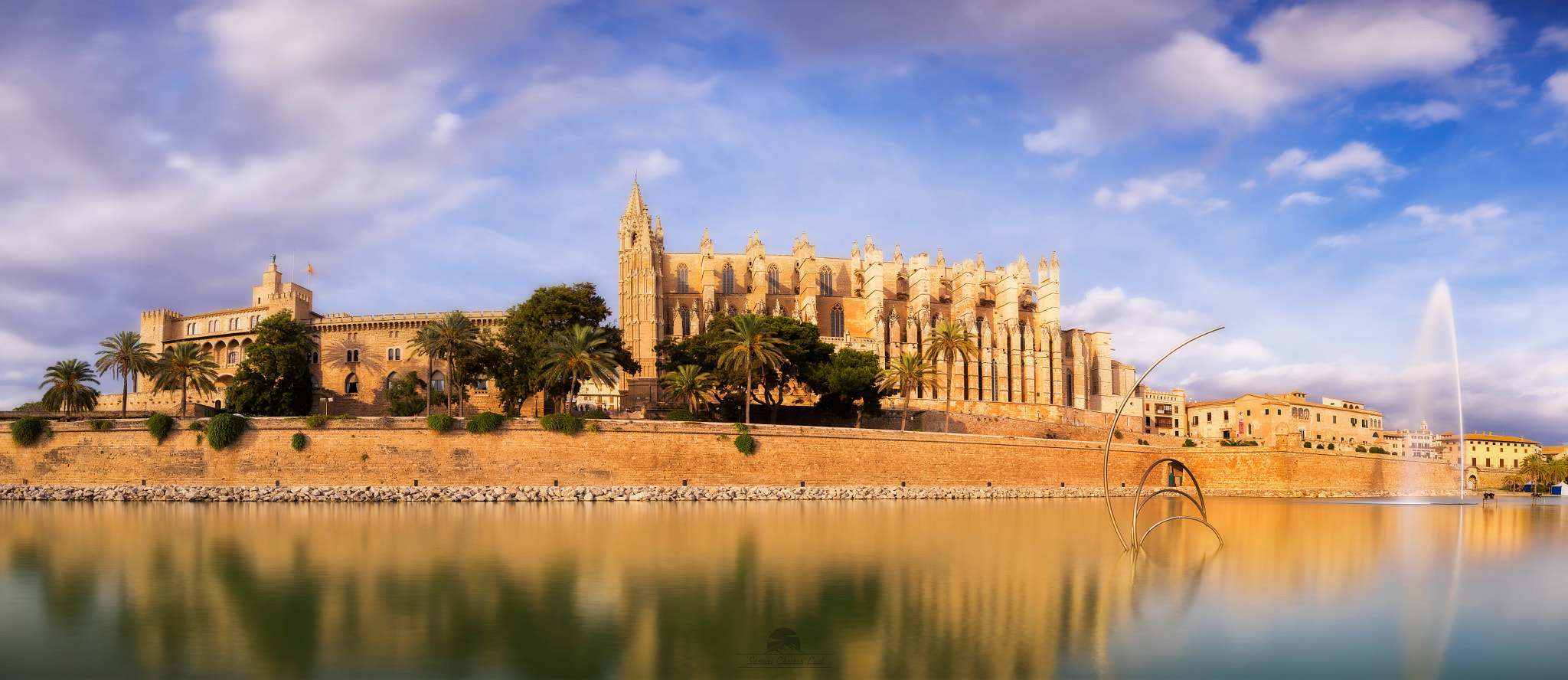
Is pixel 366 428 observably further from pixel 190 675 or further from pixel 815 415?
pixel 190 675

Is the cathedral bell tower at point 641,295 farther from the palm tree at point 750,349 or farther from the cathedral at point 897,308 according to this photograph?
the palm tree at point 750,349

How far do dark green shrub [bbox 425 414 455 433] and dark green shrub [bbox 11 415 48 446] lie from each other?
15.6m

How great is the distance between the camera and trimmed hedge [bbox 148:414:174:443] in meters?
38.0

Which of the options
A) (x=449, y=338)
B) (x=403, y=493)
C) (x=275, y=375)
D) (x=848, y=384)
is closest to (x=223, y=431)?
(x=403, y=493)

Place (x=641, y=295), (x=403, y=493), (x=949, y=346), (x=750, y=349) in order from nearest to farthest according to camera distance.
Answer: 1. (x=403, y=493)
2. (x=750, y=349)
3. (x=949, y=346)
4. (x=641, y=295)

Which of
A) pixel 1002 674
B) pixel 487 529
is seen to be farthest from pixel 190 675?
pixel 487 529

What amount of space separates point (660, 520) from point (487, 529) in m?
4.93

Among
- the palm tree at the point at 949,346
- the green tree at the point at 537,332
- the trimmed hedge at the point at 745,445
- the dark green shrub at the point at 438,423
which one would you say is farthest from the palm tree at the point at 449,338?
the palm tree at the point at 949,346

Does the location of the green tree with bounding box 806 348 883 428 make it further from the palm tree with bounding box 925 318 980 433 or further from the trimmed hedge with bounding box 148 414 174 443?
the trimmed hedge with bounding box 148 414 174 443

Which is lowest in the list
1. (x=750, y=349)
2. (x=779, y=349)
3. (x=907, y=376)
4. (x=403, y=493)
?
(x=403, y=493)

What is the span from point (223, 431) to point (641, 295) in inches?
975

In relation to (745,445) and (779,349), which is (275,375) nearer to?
(779,349)

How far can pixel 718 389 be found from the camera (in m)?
48.6

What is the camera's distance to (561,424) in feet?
125
